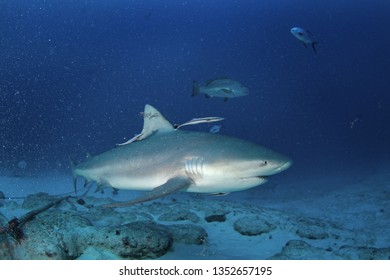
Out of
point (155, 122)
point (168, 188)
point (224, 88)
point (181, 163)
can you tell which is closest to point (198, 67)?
point (224, 88)

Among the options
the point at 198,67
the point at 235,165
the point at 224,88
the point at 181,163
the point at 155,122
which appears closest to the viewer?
the point at 235,165

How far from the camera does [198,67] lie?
11238 centimetres

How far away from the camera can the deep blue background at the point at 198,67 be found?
67.5 meters

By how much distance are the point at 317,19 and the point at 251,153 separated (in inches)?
4461

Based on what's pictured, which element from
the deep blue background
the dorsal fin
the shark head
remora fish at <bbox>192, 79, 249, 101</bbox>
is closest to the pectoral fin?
the shark head

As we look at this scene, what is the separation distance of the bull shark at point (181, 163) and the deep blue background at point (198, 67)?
51.9m

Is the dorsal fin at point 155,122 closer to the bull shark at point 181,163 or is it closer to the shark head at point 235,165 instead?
the bull shark at point 181,163

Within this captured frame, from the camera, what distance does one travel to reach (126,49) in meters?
113

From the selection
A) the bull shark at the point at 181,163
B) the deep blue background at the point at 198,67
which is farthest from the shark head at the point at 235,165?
the deep blue background at the point at 198,67

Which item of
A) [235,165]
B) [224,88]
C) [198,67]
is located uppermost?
[198,67]

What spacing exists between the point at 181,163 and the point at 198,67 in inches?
4407

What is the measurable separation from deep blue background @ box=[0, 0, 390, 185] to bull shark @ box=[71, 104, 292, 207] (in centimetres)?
5190

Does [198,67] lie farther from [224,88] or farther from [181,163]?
[181,163]
